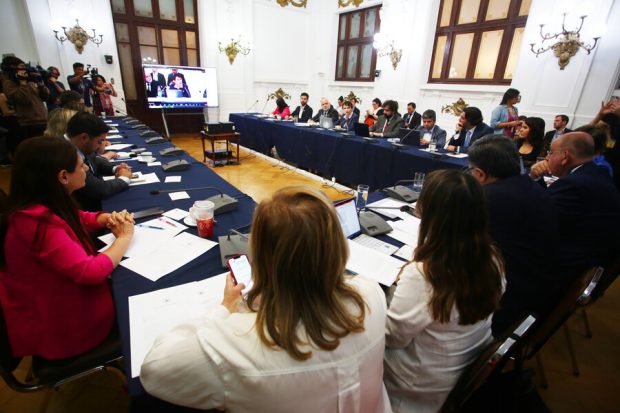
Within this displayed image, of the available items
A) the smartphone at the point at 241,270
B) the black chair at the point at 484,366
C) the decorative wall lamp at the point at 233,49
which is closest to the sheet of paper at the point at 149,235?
the smartphone at the point at 241,270

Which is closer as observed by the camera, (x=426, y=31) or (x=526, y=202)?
(x=526, y=202)

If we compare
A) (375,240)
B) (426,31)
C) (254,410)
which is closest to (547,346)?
(375,240)

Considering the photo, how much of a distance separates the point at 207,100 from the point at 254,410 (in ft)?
27.6

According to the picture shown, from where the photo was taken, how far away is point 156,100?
7.37m

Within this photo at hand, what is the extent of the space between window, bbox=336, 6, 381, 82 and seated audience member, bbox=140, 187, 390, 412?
26.5 ft

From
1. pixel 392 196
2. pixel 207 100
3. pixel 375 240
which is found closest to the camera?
pixel 375 240

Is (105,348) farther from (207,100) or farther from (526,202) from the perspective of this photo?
(207,100)

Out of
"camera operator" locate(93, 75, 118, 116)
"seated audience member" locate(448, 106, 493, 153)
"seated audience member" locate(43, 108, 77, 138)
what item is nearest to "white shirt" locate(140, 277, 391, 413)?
"seated audience member" locate(43, 108, 77, 138)

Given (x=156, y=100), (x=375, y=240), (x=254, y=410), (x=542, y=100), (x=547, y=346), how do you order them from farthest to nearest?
(x=156, y=100)
(x=542, y=100)
(x=547, y=346)
(x=375, y=240)
(x=254, y=410)

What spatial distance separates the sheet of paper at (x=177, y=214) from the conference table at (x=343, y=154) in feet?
8.41

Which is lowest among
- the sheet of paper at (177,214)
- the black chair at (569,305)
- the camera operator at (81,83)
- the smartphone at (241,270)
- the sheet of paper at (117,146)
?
the black chair at (569,305)

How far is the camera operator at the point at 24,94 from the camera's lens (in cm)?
412

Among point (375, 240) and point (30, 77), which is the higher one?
point (30, 77)

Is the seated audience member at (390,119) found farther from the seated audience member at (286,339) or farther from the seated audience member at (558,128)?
the seated audience member at (286,339)
